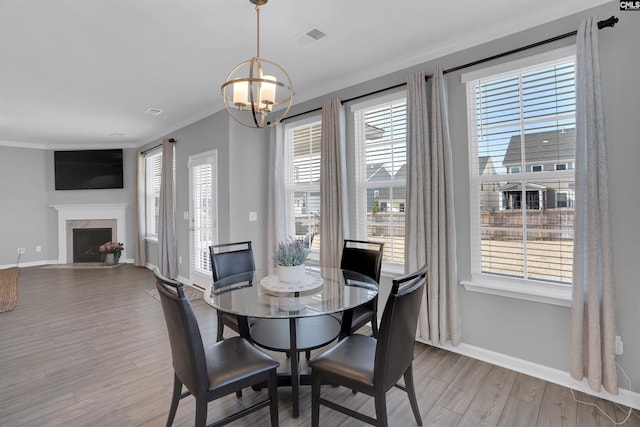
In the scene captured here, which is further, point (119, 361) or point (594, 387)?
point (119, 361)

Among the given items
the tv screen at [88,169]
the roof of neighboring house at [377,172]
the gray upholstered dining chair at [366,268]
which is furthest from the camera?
the tv screen at [88,169]

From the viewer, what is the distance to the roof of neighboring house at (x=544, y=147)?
231cm

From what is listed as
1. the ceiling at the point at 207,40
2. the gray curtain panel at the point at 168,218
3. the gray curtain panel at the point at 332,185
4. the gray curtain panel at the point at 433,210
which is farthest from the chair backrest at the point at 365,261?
the gray curtain panel at the point at 168,218

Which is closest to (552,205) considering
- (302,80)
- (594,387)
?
(594,387)


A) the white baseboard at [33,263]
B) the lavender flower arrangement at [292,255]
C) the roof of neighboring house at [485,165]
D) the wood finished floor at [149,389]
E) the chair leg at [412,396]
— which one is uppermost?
the roof of neighboring house at [485,165]

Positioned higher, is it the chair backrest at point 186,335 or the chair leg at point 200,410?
the chair backrest at point 186,335

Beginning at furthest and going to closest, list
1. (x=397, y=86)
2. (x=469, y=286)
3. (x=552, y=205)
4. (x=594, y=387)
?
(x=397, y=86) → (x=469, y=286) → (x=552, y=205) → (x=594, y=387)

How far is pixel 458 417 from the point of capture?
1.97m

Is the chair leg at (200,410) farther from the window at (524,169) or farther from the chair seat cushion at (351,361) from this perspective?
the window at (524,169)

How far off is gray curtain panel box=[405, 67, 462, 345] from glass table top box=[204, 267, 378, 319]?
684mm

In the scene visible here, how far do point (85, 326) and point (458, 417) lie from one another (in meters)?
3.74

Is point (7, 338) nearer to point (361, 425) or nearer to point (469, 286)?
point (361, 425)

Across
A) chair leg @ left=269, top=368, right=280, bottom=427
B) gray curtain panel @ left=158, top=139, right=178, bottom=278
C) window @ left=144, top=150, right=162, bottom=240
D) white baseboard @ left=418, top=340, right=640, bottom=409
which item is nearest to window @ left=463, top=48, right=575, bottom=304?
white baseboard @ left=418, top=340, right=640, bottom=409

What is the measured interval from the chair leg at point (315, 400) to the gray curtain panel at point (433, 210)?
1430 millimetres
